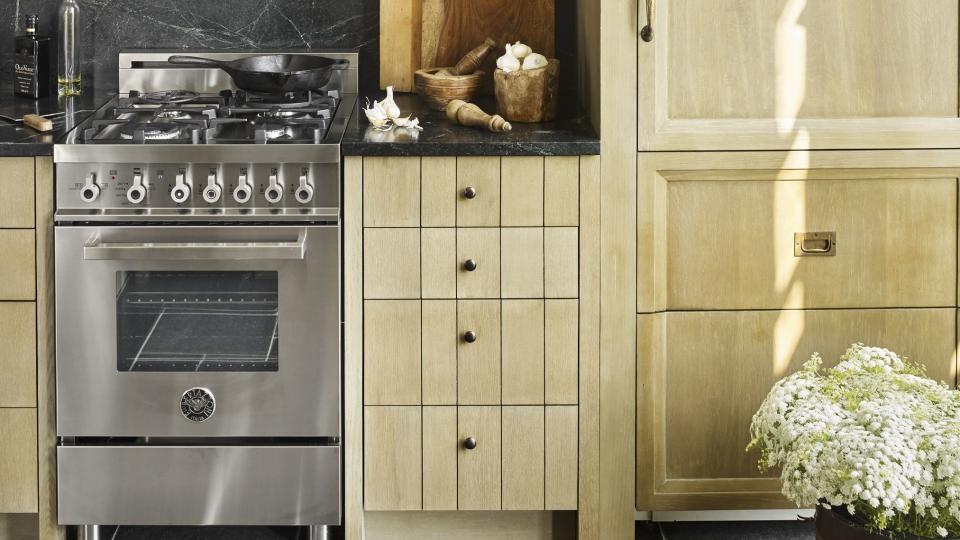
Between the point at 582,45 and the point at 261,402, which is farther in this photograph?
the point at 582,45

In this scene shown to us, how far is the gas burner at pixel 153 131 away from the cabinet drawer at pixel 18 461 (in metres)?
0.65

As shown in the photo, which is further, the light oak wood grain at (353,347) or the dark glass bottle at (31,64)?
the dark glass bottle at (31,64)

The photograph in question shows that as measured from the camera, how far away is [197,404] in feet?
9.17

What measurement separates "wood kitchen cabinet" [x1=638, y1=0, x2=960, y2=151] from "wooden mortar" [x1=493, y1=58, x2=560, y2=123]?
28cm

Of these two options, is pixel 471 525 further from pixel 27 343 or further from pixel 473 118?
pixel 27 343

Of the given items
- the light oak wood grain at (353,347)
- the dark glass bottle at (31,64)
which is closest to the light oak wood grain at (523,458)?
the light oak wood grain at (353,347)

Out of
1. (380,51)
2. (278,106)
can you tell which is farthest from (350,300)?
(380,51)

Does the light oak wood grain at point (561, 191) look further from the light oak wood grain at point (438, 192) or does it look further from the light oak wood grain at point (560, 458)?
the light oak wood grain at point (560, 458)

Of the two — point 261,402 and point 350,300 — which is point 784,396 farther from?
point 261,402

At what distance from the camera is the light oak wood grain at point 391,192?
2.73 meters

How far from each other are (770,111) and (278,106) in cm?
115

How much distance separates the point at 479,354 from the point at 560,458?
0.31 m

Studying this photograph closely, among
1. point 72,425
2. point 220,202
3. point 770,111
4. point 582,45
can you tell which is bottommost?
point 72,425

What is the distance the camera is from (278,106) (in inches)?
119
